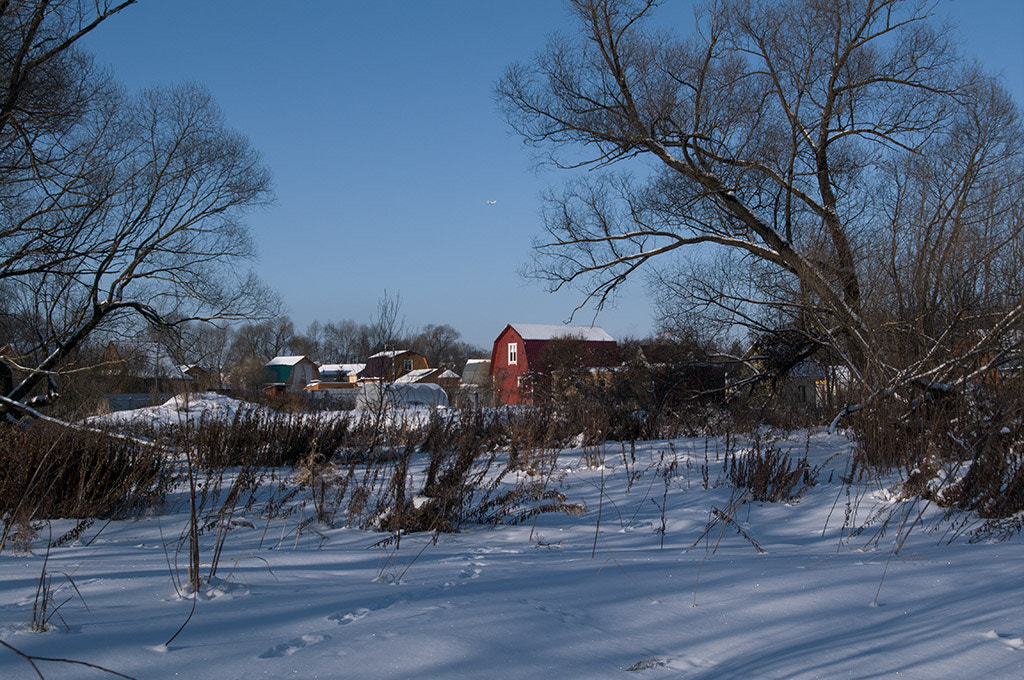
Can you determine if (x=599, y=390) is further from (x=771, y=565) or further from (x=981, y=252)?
(x=771, y=565)

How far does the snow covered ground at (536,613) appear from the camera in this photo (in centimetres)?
201

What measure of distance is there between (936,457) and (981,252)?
2.92m

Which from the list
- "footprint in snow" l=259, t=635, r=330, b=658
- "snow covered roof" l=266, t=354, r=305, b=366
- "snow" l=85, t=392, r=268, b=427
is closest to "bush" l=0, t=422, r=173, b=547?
"snow" l=85, t=392, r=268, b=427

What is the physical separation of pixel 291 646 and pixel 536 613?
2.71ft

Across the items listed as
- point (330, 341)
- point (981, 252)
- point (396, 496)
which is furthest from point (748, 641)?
point (330, 341)

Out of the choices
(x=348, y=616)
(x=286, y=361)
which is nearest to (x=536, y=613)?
(x=348, y=616)

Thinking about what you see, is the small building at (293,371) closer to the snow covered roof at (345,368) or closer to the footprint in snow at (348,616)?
the snow covered roof at (345,368)

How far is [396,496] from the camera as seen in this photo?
196 inches

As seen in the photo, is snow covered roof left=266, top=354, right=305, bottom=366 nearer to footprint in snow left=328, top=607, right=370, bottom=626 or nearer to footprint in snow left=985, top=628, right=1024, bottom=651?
footprint in snow left=328, top=607, right=370, bottom=626

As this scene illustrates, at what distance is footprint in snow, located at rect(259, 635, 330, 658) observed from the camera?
2.02 meters

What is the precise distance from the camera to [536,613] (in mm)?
2480

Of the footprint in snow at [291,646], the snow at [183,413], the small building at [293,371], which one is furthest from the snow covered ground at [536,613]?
the small building at [293,371]

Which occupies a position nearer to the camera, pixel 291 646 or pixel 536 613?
pixel 291 646

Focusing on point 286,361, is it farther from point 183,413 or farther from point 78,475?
point 78,475
